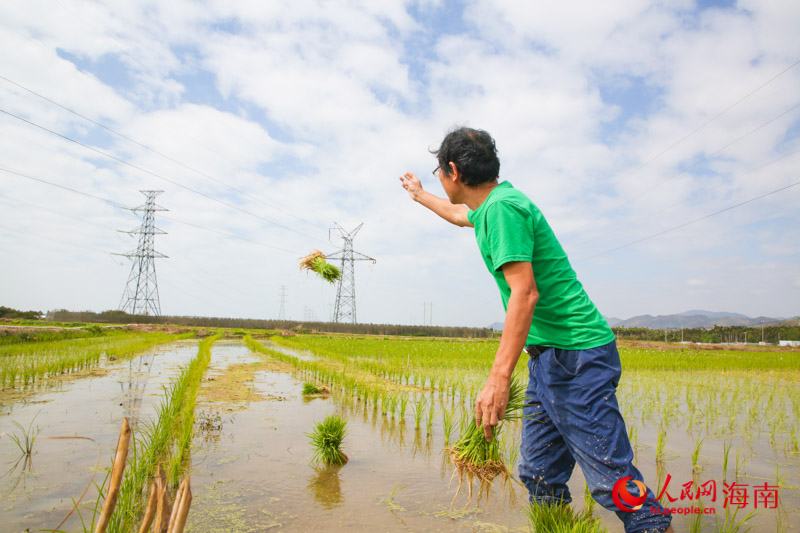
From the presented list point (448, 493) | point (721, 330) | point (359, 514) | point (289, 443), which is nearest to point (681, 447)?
point (448, 493)

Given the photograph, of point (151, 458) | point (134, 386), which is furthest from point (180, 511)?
point (134, 386)


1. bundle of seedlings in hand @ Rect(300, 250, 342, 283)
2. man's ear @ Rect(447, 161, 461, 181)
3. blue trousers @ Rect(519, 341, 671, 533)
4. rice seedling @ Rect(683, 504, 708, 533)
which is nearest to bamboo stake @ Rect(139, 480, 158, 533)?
blue trousers @ Rect(519, 341, 671, 533)

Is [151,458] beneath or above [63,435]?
above

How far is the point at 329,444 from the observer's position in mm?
3242

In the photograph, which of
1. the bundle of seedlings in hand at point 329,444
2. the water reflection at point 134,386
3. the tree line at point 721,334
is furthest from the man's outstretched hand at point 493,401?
the tree line at point 721,334

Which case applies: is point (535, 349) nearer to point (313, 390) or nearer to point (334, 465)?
point (334, 465)

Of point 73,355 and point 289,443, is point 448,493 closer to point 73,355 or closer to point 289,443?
point 289,443

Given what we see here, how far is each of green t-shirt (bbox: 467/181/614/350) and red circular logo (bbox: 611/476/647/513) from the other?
1.36 ft

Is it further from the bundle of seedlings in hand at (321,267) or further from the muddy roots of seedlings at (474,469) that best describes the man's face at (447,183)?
the bundle of seedlings in hand at (321,267)

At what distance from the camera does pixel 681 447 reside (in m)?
3.83

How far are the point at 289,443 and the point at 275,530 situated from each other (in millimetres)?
1589

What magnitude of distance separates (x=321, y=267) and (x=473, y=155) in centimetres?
330

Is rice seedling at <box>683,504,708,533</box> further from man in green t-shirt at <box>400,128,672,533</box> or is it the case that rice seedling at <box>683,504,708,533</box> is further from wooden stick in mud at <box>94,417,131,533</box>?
wooden stick in mud at <box>94,417,131,533</box>

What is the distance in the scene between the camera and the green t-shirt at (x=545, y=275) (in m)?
1.49
